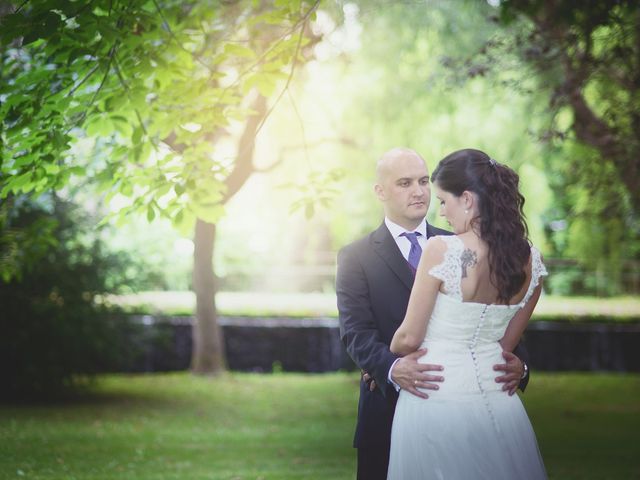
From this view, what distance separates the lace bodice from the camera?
356cm

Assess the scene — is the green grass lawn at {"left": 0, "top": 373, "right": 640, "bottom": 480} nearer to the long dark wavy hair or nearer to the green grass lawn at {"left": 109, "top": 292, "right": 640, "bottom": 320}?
the green grass lawn at {"left": 109, "top": 292, "right": 640, "bottom": 320}

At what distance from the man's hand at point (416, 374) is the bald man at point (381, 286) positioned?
0.25 meters

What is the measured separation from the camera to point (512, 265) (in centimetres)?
359

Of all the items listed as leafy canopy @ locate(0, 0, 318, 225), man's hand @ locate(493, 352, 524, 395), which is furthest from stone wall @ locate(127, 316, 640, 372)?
man's hand @ locate(493, 352, 524, 395)

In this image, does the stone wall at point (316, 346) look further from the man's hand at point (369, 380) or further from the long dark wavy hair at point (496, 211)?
the long dark wavy hair at point (496, 211)

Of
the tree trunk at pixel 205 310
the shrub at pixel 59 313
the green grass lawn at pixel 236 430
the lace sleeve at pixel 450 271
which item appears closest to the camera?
the lace sleeve at pixel 450 271

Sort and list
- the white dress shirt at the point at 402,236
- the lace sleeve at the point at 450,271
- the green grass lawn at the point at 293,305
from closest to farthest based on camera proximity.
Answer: the lace sleeve at the point at 450,271 < the white dress shirt at the point at 402,236 < the green grass lawn at the point at 293,305

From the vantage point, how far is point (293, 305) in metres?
21.3

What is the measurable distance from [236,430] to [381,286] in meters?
6.54

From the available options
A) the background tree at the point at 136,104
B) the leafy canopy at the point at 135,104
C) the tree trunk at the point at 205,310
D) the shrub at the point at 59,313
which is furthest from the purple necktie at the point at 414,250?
the tree trunk at the point at 205,310

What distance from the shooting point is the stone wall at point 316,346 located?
1662cm

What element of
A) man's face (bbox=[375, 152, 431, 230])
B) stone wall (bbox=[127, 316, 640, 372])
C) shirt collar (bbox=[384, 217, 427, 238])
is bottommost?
stone wall (bbox=[127, 316, 640, 372])

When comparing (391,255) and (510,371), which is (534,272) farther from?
(391,255)

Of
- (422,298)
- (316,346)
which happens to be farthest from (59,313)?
(422,298)
